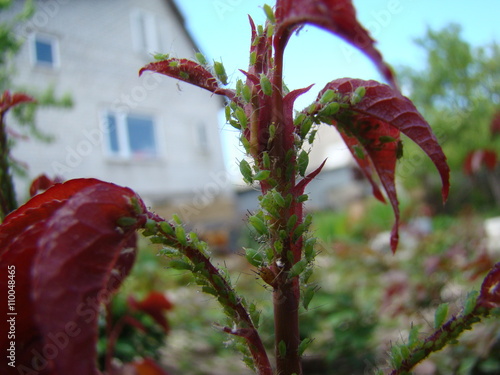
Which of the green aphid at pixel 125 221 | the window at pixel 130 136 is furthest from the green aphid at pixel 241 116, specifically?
the window at pixel 130 136

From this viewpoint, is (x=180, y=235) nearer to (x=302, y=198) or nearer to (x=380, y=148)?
(x=302, y=198)

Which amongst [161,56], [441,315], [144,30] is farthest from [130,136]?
[441,315]

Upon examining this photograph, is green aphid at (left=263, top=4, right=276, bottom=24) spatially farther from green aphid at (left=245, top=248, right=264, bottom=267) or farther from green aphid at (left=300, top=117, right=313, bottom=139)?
green aphid at (left=245, top=248, right=264, bottom=267)

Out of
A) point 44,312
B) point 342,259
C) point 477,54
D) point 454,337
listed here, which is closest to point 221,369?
point 342,259

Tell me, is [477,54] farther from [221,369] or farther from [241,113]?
[241,113]

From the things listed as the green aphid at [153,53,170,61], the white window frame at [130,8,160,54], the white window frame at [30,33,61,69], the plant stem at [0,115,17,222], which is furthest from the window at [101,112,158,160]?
the green aphid at [153,53,170,61]

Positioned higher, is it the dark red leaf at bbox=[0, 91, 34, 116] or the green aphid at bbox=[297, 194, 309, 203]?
the dark red leaf at bbox=[0, 91, 34, 116]
